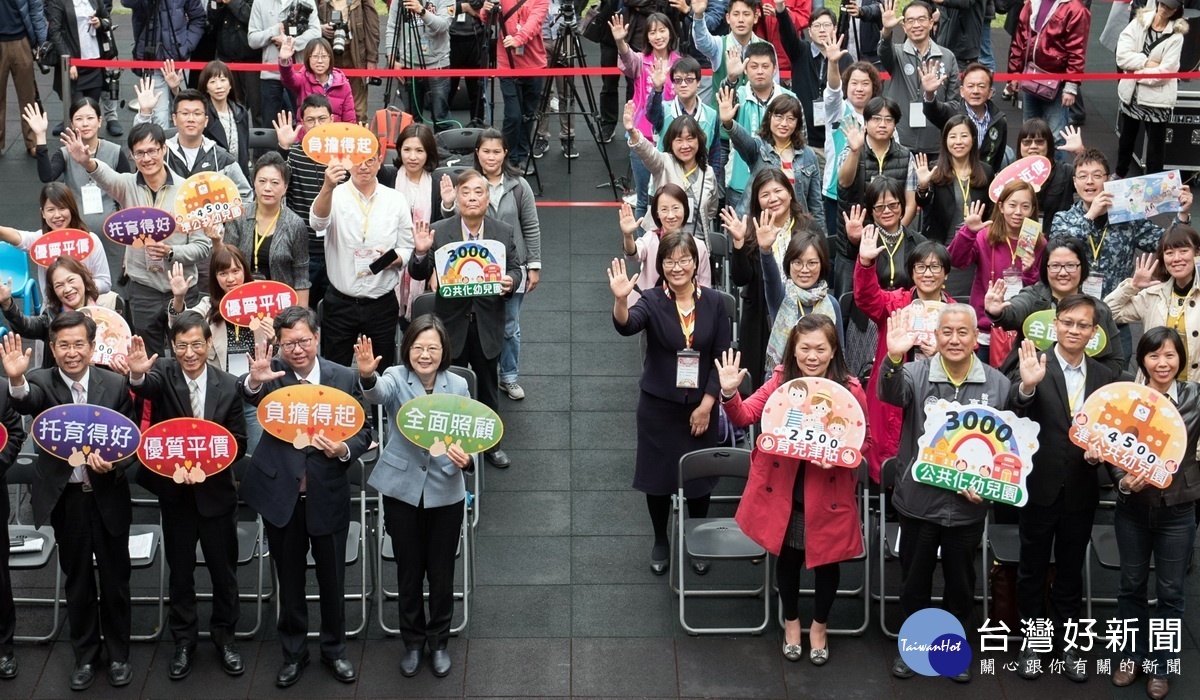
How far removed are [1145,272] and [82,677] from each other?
18.6ft

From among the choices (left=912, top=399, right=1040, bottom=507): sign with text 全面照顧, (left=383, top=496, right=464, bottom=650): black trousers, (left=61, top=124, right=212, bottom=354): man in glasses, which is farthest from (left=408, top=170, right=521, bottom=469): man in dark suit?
(left=912, top=399, right=1040, bottom=507): sign with text 全面照顧

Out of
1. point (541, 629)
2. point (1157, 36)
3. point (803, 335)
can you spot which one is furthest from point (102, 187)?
point (1157, 36)

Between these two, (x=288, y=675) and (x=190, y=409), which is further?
(x=288, y=675)

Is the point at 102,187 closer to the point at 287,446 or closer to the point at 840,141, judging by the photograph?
the point at 287,446

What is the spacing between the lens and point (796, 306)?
762 centimetres

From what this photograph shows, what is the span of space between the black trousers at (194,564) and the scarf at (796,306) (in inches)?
116

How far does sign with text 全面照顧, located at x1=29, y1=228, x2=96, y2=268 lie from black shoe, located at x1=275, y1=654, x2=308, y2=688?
2.68 m

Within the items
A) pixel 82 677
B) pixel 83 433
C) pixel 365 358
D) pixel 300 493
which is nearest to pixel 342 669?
pixel 300 493

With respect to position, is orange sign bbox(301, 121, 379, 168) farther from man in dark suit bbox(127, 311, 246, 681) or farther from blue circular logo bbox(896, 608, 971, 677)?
blue circular logo bbox(896, 608, 971, 677)

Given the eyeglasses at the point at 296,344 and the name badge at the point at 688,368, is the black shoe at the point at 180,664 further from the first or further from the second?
the name badge at the point at 688,368

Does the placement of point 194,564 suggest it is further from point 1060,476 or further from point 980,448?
point 1060,476

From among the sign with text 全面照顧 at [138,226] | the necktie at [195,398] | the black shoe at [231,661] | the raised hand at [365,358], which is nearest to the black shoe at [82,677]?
the black shoe at [231,661]

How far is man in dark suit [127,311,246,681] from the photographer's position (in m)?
6.71

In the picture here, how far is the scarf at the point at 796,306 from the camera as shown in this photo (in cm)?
755
